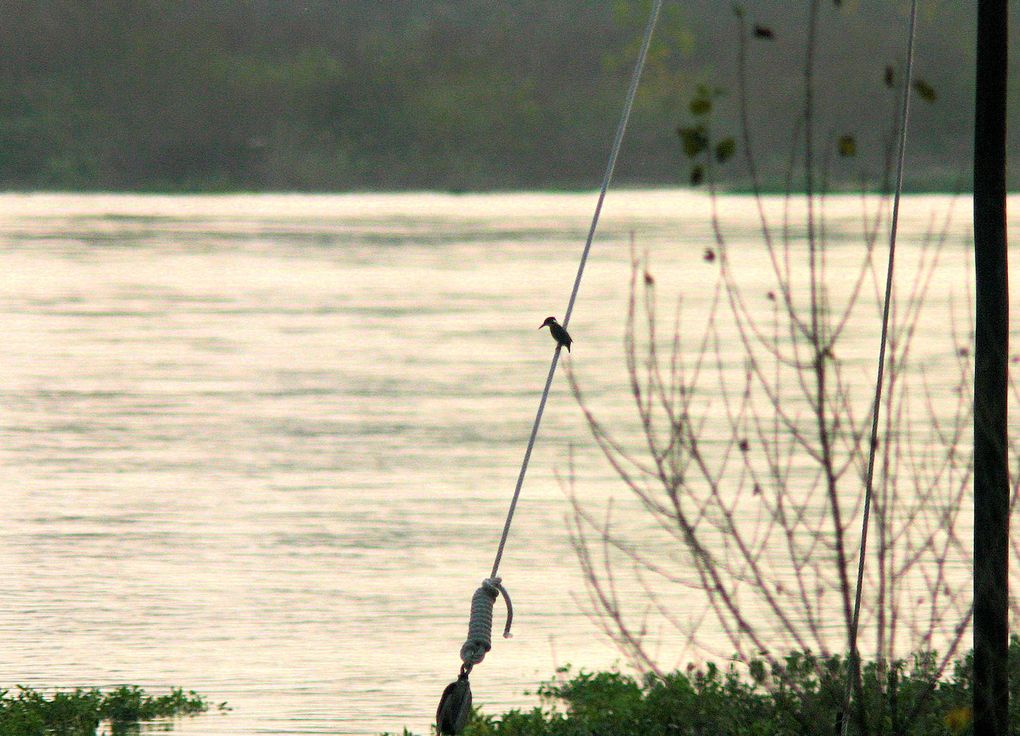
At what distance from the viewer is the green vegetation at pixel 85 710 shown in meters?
8.66

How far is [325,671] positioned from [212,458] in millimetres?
8233

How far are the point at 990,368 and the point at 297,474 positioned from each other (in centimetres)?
1137

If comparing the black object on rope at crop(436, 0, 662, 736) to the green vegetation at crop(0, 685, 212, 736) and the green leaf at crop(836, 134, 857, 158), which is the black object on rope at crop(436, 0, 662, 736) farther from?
the green vegetation at crop(0, 685, 212, 736)

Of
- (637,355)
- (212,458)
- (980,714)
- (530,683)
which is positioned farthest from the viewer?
(637,355)

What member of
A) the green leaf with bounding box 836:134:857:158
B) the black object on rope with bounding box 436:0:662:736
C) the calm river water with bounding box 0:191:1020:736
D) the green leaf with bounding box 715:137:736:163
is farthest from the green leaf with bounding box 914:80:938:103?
the calm river water with bounding box 0:191:1020:736

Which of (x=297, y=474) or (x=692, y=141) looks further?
(x=297, y=474)

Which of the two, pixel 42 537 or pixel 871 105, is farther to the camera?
pixel 871 105

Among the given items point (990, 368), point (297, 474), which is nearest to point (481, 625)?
point (990, 368)

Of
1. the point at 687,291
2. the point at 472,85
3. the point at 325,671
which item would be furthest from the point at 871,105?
the point at 325,671

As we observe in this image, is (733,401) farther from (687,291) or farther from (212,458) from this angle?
(687,291)

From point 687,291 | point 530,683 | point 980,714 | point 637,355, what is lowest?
point 980,714

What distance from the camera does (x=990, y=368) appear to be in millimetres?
6762

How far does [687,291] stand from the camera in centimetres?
3762

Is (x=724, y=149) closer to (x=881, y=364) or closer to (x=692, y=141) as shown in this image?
(x=692, y=141)
